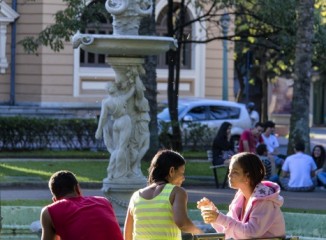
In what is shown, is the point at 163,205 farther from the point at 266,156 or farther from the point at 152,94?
the point at 152,94

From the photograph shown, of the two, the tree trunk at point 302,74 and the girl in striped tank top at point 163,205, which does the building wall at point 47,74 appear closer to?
the tree trunk at point 302,74

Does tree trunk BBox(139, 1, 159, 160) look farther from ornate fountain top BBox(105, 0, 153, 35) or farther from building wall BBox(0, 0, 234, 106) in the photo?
ornate fountain top BBox(105, 0, 153, 35)

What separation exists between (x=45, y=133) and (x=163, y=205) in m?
21.6

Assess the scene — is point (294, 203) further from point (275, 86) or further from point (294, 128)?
point (275, 86)

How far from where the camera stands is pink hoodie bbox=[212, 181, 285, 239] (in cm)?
691

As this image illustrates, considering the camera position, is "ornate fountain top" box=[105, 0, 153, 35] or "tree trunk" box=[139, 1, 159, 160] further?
"tree trunk" box=[139, 1, 159, 160]

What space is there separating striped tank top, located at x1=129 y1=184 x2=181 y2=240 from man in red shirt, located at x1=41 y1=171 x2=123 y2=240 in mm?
176

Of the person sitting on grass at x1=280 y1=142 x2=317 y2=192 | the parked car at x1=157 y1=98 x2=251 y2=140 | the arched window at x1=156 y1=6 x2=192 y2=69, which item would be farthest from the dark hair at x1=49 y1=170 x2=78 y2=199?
the arched window at x1=156 y1=6 x2=192 y2=69

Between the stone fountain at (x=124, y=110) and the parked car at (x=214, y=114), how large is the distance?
1917 cm

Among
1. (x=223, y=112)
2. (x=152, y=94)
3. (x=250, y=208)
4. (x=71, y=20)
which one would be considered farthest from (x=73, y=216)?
(x=223, y=112)

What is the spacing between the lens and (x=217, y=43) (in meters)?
38.3

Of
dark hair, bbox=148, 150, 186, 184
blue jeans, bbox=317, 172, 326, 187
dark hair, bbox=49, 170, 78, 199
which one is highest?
dark hair, bbox=148, 150, 186, 184

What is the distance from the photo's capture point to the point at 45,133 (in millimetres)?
28438

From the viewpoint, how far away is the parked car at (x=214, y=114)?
31853mm
